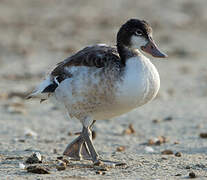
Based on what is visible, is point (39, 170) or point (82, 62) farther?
point (82, 62)

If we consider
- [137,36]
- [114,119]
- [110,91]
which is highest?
[137,36]

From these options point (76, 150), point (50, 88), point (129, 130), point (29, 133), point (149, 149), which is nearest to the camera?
point (50, 88)

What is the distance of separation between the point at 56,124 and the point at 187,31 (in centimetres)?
1000

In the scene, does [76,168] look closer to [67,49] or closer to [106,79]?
[106,79]

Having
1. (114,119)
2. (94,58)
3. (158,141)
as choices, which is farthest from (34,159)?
(114,119)

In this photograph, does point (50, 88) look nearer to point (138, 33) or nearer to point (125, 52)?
point (125, 52)

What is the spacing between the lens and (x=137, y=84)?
20.8ft

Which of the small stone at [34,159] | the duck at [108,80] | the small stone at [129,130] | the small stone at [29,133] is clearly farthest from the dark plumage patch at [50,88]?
the small stone at [129,130]

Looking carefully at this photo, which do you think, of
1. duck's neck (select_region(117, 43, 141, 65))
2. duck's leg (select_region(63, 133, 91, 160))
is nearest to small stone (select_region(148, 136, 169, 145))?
duck's leg (select_region(63, 133, 91, 160))

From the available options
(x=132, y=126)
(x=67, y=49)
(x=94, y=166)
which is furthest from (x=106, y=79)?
(x=67, y=49)

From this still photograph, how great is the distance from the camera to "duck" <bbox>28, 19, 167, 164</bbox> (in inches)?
251

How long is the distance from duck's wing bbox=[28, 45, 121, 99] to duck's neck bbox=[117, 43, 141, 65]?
0.05 metres

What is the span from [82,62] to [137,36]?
671 millimetres

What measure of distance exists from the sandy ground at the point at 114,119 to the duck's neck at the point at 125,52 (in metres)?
1.17
